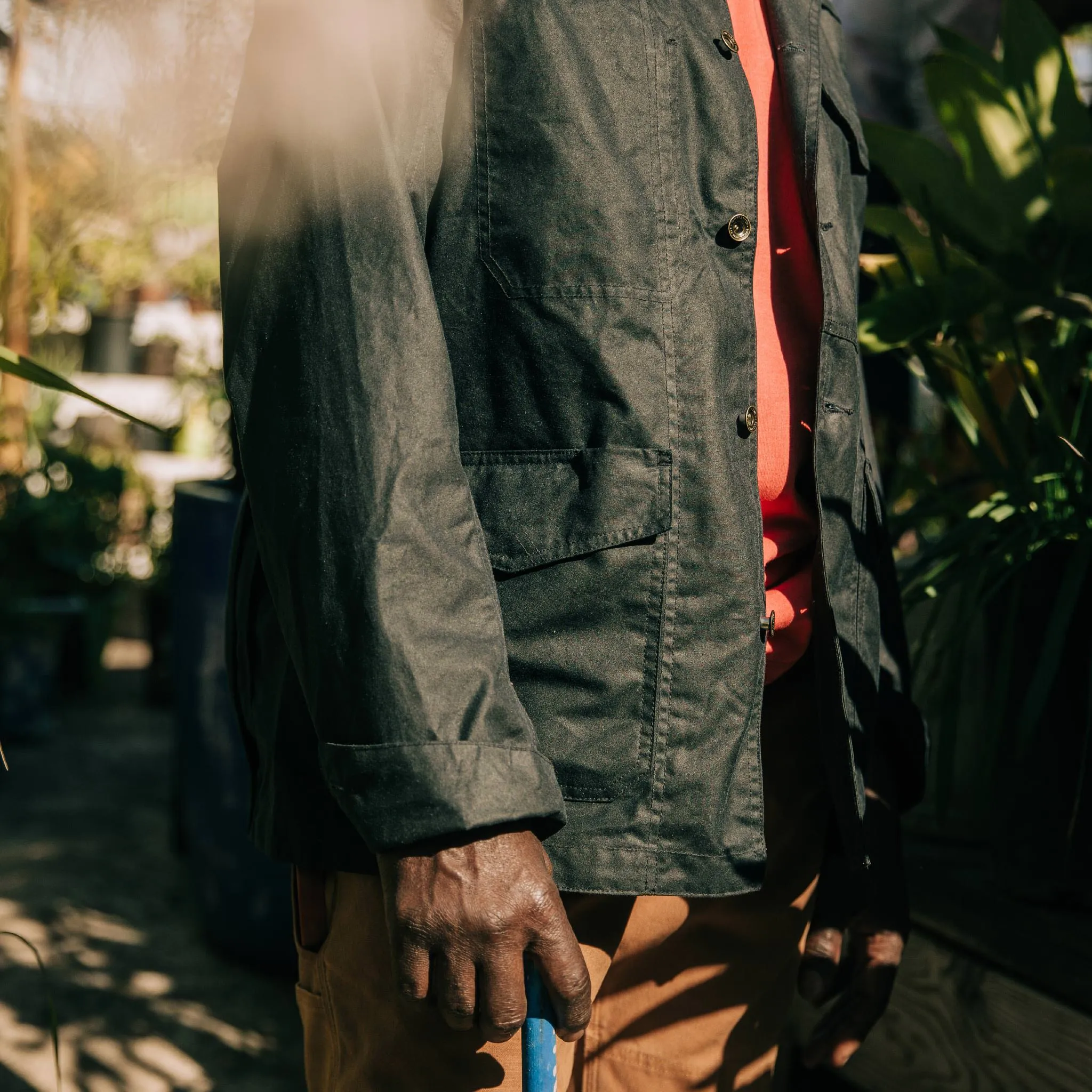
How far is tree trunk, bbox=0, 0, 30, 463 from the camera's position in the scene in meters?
4.10

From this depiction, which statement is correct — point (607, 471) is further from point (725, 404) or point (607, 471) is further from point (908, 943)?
point (908, 943)

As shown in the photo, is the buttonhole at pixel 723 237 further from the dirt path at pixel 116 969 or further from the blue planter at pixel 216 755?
the dirt path at pixel 116 969

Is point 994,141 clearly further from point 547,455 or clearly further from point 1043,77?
point 547,455

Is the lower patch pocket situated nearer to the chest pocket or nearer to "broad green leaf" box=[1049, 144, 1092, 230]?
the chest pocket

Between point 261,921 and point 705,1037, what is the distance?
154 cm

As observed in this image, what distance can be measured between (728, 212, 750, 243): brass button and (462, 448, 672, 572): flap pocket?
22cm

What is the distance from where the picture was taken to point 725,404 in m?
0.99

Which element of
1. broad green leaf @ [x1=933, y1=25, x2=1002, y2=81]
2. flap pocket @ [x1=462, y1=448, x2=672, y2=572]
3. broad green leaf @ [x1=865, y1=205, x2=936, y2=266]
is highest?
broad green leaf @ [x1=933, y1=25, x2=1002, y2=81]

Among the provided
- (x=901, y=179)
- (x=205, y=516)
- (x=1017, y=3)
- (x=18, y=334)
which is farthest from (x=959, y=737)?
(x=18, y=334)

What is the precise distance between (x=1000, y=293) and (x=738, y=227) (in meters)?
0.79

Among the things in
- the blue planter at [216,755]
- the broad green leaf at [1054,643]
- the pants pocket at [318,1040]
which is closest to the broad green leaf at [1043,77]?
the broad green leaf at [1054,643]

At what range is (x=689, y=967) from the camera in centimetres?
119

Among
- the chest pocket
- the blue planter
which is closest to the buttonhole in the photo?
the chest pocket

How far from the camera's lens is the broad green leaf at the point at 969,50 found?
1755mm
